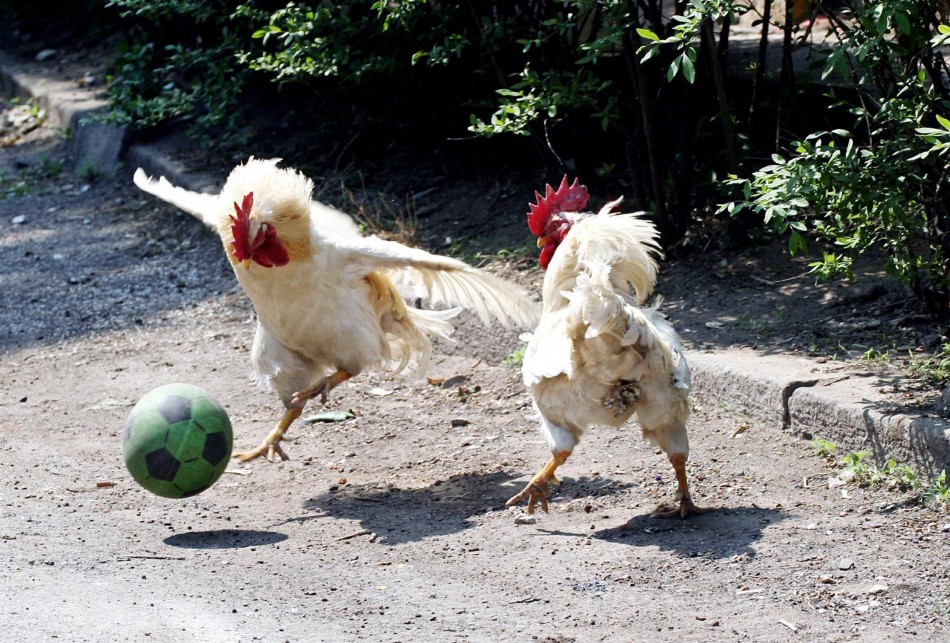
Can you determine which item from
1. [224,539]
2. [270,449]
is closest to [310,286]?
[270,449]

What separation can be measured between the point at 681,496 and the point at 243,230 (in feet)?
8.06

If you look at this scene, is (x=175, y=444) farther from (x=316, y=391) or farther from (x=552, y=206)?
(x=552, y=206)

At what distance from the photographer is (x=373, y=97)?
1009cm

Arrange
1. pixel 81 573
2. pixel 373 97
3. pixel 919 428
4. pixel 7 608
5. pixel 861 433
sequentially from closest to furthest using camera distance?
1. pixel 7 608
2. pixel 81 573
3. pixel 919 428
4. pixel 861 433
5. pixel 373 97

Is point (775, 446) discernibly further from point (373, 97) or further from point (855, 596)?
point (373, 97)

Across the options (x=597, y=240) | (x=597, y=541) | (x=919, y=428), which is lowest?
(x=597, y=541)

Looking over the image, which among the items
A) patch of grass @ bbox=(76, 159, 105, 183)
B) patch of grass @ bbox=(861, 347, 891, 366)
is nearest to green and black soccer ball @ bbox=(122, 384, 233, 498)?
patch of grass @ bbox=(861, 347, 891, 366)

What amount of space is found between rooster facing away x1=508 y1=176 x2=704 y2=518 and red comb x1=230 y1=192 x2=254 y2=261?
155 cm

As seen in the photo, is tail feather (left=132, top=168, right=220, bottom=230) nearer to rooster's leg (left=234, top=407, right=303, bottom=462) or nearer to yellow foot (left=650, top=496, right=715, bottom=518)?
rooster's leg (left=234, top=407, right=303, bottom=462)

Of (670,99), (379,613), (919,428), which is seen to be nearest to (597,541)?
(379,613)

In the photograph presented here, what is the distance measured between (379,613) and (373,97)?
6.73m

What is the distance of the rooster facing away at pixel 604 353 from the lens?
4.53 m

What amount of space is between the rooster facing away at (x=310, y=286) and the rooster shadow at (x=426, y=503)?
486 mm

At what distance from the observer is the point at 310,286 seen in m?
5.85
